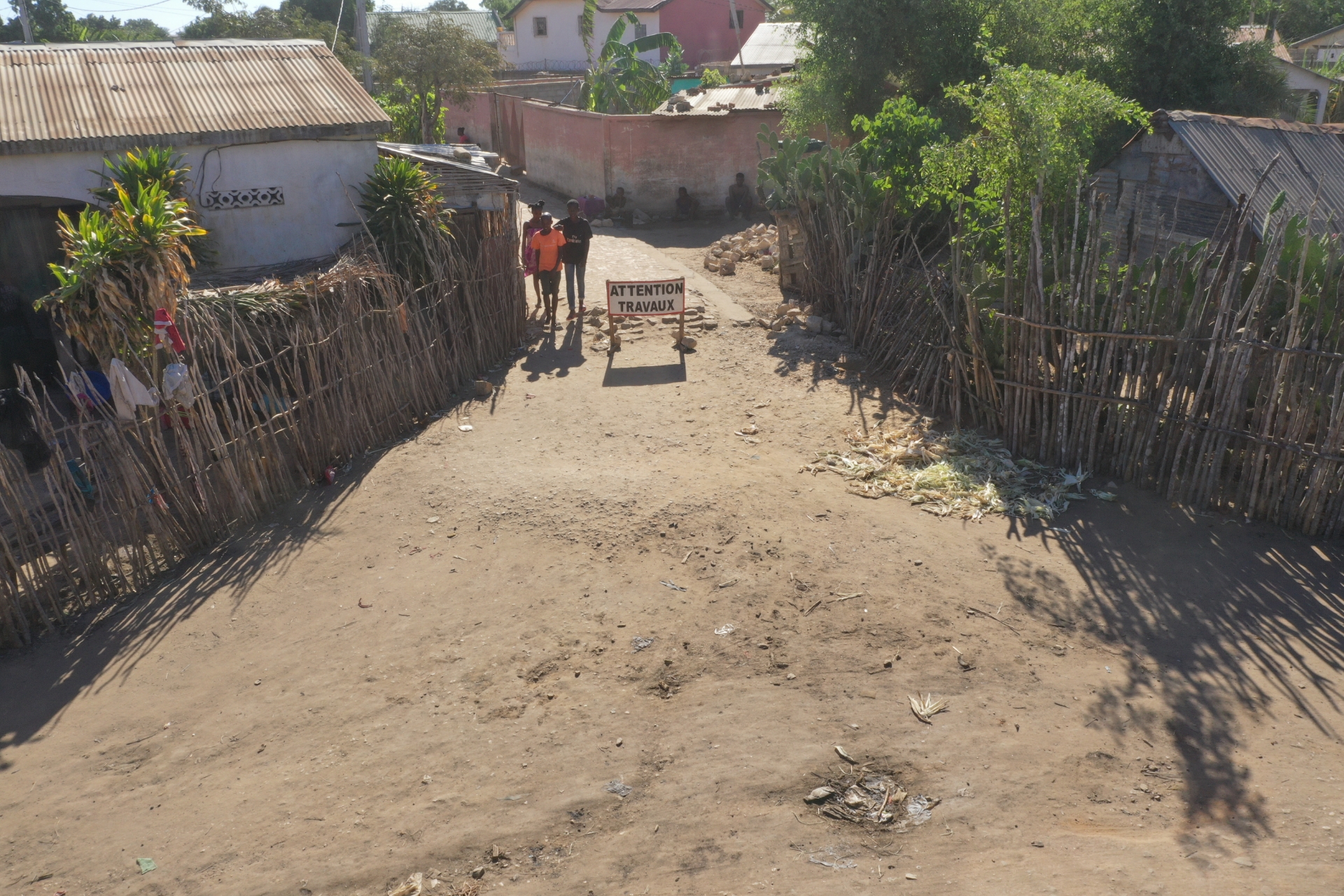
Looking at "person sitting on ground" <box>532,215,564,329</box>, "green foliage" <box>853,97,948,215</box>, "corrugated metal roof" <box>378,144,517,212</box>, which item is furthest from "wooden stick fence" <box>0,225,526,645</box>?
"green foliage" <box>853,97,948,215</box>

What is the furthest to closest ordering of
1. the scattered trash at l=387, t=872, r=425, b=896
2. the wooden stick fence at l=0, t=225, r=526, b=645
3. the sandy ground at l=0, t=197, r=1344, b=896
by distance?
the wooden stick fence at l=0, t=225, r=526, b=645 → the sandy ground at l=0, t=197, r=1344, b=896 → the scattered trash at l=387, t=872, r=425, b=896

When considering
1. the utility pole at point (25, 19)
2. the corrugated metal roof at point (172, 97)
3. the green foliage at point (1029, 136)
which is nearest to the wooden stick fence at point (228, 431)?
the corrugated metal roof at point (172, 97)

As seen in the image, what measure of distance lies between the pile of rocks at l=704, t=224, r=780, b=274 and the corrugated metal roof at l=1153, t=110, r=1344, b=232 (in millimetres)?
5328

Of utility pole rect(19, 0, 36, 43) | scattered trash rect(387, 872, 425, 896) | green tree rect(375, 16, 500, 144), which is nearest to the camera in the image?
scattered trash rect(387, 872, 425, 896)

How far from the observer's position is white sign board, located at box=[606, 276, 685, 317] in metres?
10.7

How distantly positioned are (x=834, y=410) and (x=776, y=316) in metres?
2.99

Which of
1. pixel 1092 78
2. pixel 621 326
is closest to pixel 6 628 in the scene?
pixel 621 326

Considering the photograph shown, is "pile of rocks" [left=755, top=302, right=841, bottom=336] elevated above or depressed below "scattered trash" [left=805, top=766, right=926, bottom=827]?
above

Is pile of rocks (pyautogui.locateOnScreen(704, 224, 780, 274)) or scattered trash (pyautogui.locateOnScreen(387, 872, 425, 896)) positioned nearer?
scattered trash (pyautogui.locateOnScreen(387, 872, 425, 896))

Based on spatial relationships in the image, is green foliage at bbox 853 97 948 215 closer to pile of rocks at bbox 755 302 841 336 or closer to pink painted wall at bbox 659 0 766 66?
pile of rocks at bbox 755 302 841 336

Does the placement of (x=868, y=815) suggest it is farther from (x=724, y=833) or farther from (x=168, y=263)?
(x=168, y=263)

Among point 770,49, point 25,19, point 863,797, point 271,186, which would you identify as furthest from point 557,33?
point 863,797

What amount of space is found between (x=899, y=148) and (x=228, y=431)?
7.76 meters

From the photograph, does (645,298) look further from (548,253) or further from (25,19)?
(25,19)
